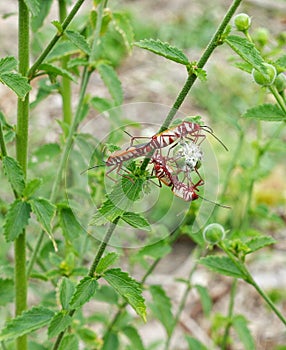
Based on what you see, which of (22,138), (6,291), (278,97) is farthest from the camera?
(6,291)

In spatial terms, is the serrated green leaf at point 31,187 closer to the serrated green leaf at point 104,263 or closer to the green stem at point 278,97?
the serrated green leaf at point 104,263

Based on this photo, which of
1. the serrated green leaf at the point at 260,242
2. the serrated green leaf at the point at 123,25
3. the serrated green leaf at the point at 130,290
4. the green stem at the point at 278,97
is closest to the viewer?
the serrated green leaf at the point at 130,290

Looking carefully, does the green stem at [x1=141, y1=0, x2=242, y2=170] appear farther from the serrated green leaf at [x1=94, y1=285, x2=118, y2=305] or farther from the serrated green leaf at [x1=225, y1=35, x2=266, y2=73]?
the serrated green leaf at [x1=94, y1=285, x2=118, y2=305]

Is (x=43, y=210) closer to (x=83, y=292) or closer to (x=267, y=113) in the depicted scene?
(x=83, y=292)

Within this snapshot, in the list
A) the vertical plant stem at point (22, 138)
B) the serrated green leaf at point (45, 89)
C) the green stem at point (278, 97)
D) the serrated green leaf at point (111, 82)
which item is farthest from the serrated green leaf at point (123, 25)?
the green stem at point (278, 97)

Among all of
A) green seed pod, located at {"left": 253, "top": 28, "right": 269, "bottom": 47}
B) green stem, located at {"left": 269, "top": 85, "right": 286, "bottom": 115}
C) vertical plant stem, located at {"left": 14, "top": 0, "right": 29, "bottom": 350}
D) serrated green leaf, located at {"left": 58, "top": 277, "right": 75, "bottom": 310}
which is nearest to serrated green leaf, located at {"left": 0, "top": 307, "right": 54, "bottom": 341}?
serrated green leaf, located at {"left": 58, "top": 277, "right": 75, "bottom": 310}

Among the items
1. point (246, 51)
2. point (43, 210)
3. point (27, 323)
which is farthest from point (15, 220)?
point (246, 51)
